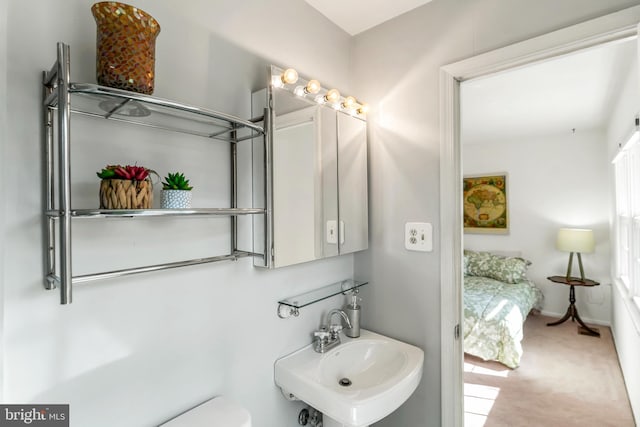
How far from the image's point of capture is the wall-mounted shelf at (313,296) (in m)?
1.33

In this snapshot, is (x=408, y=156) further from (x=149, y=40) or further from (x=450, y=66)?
(x=149, y=40)

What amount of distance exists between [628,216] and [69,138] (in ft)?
12.0

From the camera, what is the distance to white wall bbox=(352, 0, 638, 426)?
137 cm

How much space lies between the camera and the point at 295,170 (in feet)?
4.34

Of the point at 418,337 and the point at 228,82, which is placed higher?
the point at 228,82

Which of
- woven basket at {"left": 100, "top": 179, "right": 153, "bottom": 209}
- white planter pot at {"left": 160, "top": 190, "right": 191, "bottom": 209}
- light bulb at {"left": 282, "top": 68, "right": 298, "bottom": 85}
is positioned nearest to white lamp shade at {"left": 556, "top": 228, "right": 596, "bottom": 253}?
light bulb at {"left": 282, "top": 68, "right": 298, "bottom": 85}

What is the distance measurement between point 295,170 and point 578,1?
1162 mm

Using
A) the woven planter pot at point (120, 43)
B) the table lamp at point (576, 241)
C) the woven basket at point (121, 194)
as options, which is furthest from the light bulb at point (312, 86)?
the table lamp at point (576, 241)

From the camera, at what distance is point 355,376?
4.80ft

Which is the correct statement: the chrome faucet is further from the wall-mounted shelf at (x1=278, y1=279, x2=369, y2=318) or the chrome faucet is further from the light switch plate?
the light switch plate

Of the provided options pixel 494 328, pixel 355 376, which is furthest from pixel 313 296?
pixel 494 328

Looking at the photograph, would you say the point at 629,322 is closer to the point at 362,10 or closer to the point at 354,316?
the point at 354,316

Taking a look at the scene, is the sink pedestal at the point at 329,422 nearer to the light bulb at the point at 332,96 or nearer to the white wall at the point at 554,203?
the light bulb at the point at 332,96

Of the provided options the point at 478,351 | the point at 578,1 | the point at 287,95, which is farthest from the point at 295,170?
the point at 478,351
